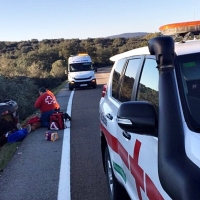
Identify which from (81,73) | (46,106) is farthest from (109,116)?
(81,73)

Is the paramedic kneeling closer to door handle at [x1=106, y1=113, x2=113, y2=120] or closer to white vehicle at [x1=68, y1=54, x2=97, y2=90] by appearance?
door handle at [x1=106, y1=113, x2=113, y2=120]

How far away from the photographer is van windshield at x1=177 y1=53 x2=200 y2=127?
2.41 metres

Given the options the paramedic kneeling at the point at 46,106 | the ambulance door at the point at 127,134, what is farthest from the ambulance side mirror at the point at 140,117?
the paramedic kneeling at the point at 46,106

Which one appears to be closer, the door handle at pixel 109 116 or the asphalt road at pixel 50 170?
the door handle at pixel 109 116

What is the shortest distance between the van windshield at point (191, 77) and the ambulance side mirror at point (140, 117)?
238 millimetres

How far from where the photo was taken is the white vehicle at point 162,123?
77.5 inches

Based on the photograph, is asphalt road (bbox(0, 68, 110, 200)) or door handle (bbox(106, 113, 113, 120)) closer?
door handle (bbox(106, 113, 113, 120))

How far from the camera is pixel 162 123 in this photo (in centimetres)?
207

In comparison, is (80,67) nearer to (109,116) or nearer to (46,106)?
(46,106)

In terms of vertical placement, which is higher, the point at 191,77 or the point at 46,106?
the point at 191,77

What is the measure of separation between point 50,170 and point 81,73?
20.6 metres

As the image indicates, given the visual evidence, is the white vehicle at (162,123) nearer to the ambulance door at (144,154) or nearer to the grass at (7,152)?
the ambulance door at (144,154)

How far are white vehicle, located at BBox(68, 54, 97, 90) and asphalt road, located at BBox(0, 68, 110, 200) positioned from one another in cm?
1650

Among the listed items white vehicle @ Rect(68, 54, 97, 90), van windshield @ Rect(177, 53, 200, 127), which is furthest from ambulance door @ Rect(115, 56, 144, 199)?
white vehicle @ Rect(68, 54, 97, 90)
